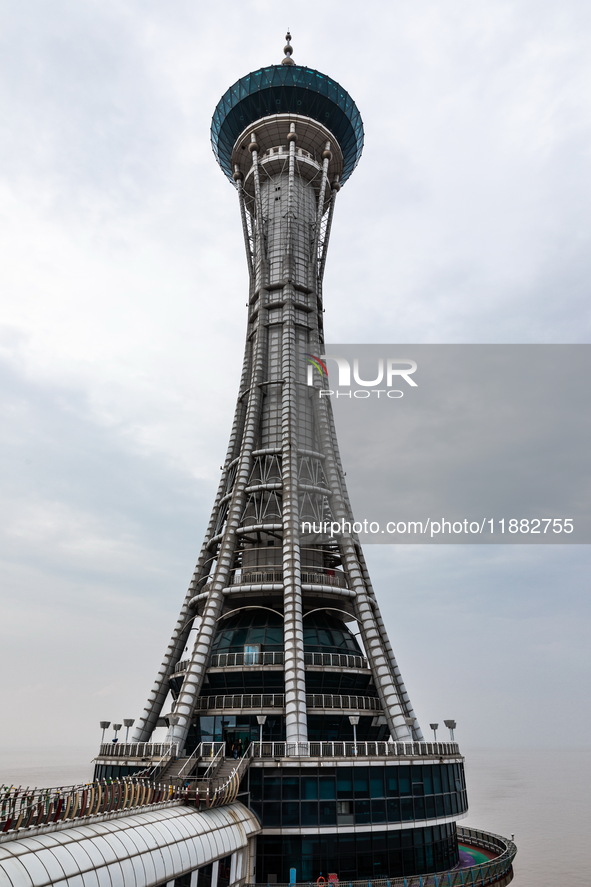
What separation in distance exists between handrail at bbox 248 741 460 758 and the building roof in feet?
258

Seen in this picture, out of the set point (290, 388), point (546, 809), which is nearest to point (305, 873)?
point (290, 388)

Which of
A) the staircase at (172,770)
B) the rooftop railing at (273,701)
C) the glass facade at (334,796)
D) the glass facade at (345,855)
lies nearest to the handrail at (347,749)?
the glass facade at (334,796)

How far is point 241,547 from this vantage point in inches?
2516

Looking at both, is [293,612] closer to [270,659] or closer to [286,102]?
[270,659]

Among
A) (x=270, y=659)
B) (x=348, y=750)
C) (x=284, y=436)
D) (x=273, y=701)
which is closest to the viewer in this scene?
(x=348, y=750)

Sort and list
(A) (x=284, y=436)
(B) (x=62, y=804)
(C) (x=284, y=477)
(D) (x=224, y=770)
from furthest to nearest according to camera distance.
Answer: (A) (x=284, y=436) → (C) (x=284, y=477) → (D) (x=224, y=770) → (B) (x=62, y=804)

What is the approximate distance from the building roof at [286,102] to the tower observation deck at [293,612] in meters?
0.20

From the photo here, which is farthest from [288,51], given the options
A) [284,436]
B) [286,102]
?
[284,436]

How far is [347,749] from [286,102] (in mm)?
80040

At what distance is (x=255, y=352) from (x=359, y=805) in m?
50.1

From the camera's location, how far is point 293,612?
51594 mm

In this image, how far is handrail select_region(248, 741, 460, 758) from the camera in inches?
1564

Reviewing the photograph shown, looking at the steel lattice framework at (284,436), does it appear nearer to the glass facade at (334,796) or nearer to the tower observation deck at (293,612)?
the tower observation deck at (293,612)

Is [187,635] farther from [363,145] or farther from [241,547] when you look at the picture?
[363,145]
